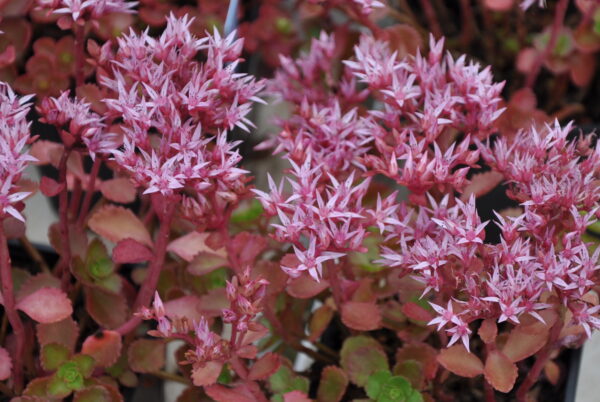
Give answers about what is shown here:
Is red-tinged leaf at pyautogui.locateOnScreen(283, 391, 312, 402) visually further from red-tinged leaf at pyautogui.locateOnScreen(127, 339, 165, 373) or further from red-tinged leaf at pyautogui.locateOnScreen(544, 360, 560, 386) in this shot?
red-tinged leaf at pyautogui.locateOnScreen(544, 360, 560, 386)

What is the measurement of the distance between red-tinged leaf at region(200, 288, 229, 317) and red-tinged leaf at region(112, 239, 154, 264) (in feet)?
0.21

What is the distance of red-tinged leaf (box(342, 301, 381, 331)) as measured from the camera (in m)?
0.65

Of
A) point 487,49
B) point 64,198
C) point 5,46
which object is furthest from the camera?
point 487,49

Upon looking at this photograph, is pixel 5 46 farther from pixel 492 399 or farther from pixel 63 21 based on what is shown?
pixel 492 399

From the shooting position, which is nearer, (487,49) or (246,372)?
(246,372)

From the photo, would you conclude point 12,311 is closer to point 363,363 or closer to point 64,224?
point 64,224

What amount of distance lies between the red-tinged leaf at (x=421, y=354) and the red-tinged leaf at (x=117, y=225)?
24 cm

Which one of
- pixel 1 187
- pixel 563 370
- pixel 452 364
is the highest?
pixel 1 187

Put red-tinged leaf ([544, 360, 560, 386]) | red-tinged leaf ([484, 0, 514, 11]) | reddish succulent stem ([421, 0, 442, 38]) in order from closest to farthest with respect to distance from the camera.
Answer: red-tinged leaf ([544, 360, 560, 386]) → red-tinged leaf ([484, 0, 514, 11]) → reddish succulent stem ([421, 0, 442, 38])

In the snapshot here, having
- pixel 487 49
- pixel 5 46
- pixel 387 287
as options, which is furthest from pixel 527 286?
pixel 487 49

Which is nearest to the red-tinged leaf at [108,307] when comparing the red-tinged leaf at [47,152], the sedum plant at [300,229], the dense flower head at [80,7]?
the sedum plant at [300,229]

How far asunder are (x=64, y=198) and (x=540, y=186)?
374 mm

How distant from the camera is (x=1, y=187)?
1.78 feet

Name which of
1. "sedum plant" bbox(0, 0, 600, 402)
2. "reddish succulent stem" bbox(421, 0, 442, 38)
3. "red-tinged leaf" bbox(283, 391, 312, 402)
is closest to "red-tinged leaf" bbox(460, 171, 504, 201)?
"sedum plant" bbox(0, 0, 600, 402)
